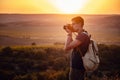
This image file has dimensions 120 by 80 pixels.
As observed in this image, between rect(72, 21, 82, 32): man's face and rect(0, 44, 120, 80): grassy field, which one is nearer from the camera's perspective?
rect(72, 21, 82, 32): man's face

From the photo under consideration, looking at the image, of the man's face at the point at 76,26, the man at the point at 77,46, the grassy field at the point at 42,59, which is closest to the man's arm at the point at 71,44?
the man at the point at 77,46

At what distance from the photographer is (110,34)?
45750 mm

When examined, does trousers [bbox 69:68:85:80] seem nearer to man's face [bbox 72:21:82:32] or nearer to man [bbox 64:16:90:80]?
man [bbox 64:16:90:80]

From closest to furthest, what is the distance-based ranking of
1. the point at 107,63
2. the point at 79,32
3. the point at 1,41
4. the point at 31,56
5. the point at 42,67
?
the point at 79,32, the point at 42,67, the point at 107,63, the point at 31,56, the point at 1,41

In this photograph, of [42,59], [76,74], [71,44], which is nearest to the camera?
Result: [71,44]

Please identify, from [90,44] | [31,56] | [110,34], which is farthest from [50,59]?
[90,44]

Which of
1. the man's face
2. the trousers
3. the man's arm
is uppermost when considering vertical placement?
the man's face

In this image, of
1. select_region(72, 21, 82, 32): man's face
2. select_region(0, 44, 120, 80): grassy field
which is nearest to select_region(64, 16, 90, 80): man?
select_region(72, 21, 82, 32): man's face

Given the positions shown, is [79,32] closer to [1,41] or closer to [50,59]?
[50,59]

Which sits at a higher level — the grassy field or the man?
the man

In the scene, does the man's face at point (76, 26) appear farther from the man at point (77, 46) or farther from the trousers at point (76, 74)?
the trousers at point (76, 74)

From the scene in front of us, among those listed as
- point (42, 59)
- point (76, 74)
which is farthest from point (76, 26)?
point (42, 59)

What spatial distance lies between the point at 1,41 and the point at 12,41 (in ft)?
6.47

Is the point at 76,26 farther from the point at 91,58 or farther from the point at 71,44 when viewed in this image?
the point at 91,58
